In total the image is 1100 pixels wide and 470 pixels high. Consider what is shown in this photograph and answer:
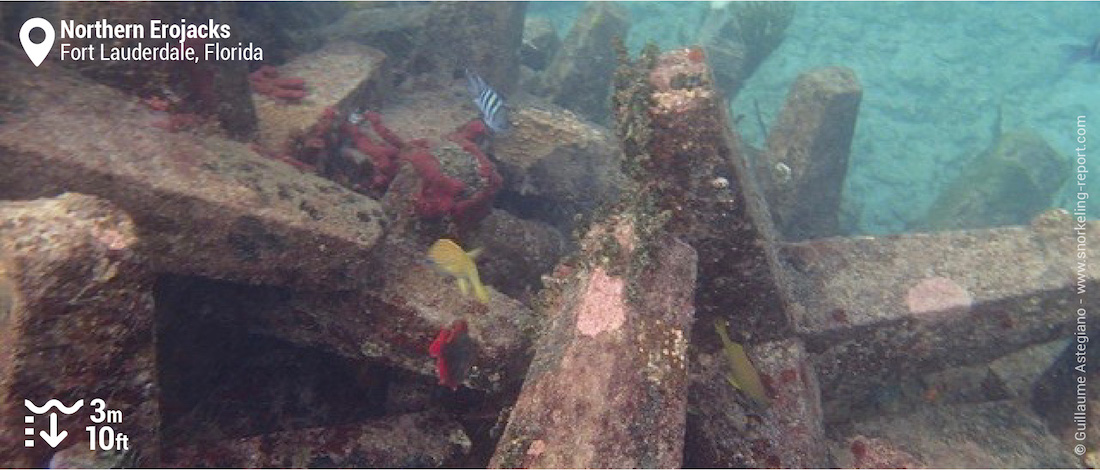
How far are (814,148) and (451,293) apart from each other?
7.05m

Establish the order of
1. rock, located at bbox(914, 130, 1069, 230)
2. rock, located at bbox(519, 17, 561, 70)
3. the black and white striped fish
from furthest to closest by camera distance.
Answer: rock, located at bbox(914, 130, 1069, 230) < rock, located at bbox(519, 17, 561, 70) < the black and white striped fish

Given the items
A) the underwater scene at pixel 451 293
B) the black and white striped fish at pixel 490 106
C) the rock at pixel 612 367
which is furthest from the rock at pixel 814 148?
the rock at pixel 612 367

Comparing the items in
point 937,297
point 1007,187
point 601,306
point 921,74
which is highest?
point 601,306

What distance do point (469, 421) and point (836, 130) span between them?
7681 mm

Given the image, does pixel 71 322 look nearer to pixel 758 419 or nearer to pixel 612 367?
pixel 612 367

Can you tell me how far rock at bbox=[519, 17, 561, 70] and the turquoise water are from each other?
15.1 feet

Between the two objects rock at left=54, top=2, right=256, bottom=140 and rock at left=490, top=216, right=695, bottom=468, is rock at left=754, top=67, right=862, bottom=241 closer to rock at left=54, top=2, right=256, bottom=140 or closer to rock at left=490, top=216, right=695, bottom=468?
rock at left=490, top=216, right=695, bottom=468

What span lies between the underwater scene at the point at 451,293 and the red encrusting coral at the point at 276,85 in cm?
5

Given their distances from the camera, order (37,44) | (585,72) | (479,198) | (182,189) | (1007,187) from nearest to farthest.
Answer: (182,189) < (37,44) < (479,198) < (585,72) < (1007,187)

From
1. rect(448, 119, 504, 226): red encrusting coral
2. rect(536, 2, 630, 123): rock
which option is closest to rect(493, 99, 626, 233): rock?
rect(448, 119, 504, 226): red encrusting coral

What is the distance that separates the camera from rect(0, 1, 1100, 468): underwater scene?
2498 millimetres

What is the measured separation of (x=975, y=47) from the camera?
63.0 ft

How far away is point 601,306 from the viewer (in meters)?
3.09

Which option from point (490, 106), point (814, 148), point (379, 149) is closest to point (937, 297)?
point (490, 106)
